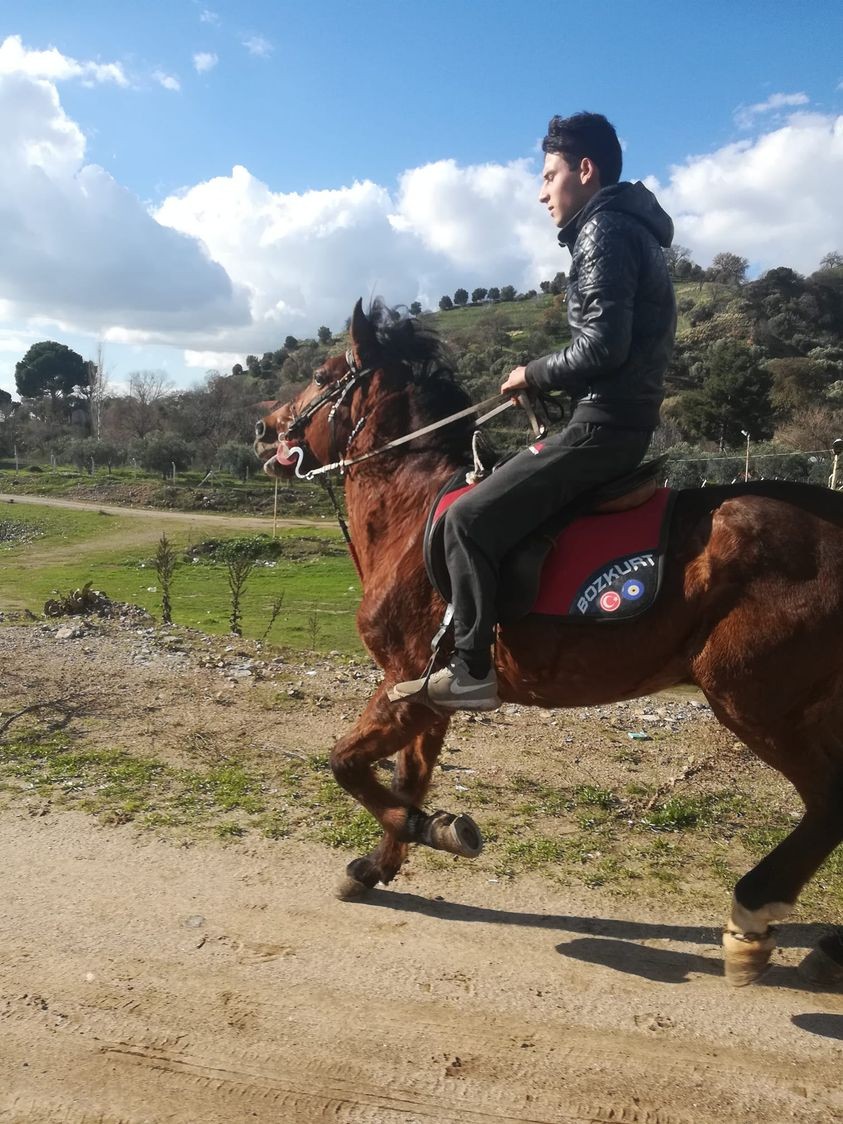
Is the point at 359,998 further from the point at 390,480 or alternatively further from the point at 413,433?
the point at 413,433

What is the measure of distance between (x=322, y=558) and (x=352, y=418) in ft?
78.8

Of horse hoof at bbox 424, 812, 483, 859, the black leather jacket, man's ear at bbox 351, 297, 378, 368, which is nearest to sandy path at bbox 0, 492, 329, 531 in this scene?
man's ear at bbox 351, 297, 378, 368

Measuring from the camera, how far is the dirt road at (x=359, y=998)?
121 inches

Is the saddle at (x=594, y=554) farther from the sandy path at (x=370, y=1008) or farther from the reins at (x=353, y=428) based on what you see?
the sandy path at (x=370, y=1008)

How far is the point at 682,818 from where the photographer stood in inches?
215

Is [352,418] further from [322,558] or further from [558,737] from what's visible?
[322,558]

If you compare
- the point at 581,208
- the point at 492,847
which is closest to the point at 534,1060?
the point at 492,847

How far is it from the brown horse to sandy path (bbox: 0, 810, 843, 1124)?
356 millimetres

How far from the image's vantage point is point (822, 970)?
12.5 ft

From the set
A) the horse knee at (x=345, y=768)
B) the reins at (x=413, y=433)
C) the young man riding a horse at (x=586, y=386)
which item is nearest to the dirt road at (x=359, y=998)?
the horse knee at (x=345, y=768)

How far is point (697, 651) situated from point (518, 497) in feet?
3.48

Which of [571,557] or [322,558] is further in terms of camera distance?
[322,558]

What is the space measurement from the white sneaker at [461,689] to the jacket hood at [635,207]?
2.15 m

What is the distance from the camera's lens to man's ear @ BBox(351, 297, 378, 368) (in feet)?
16.2
